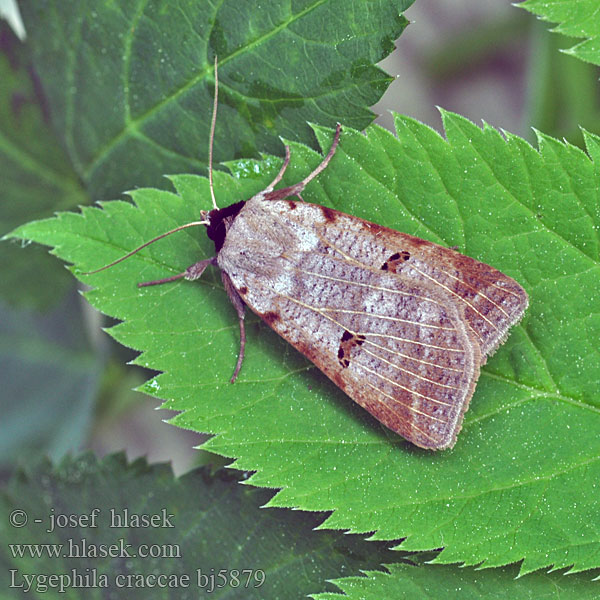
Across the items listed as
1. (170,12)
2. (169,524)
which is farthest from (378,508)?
(170,12)

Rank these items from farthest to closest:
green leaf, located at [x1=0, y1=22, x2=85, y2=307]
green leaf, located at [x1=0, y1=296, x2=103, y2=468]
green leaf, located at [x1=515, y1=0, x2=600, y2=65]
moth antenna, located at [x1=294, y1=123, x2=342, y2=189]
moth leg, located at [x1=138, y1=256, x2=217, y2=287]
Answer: green leaf, located at [x1=0, y1=296, x2=103, y2=468]
green leaf, located at [x1=0, y1=22, x2=85, y2=307]
moth leg, located at [x1=138, y1=256, x2=217, y2=287]
moth antenna, located at [x1=294, y1=123, x2=342, y2=189]
green leaf, located at [x1=515, y1=0, x2=600, y2=65]

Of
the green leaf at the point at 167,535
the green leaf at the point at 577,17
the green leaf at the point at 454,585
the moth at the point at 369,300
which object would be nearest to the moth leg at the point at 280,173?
the moth at the point at 369,300

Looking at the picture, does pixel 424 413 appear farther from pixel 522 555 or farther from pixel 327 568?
pixel 327 568

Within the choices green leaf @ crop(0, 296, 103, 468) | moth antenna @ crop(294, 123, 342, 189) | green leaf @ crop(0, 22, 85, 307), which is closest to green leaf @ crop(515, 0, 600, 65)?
moth antenna @ crop(294, 123, 342, 189)

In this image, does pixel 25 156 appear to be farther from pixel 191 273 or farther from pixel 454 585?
pixel 454 585

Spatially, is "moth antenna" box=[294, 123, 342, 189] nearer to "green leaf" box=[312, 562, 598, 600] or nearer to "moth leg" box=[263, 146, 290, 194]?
"moth leg" box=[263, 146, 290, 194]

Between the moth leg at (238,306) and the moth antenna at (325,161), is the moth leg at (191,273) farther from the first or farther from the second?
the moth antenna at (325,161)

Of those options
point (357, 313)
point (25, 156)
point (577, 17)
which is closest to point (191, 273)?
point (357, 313)
